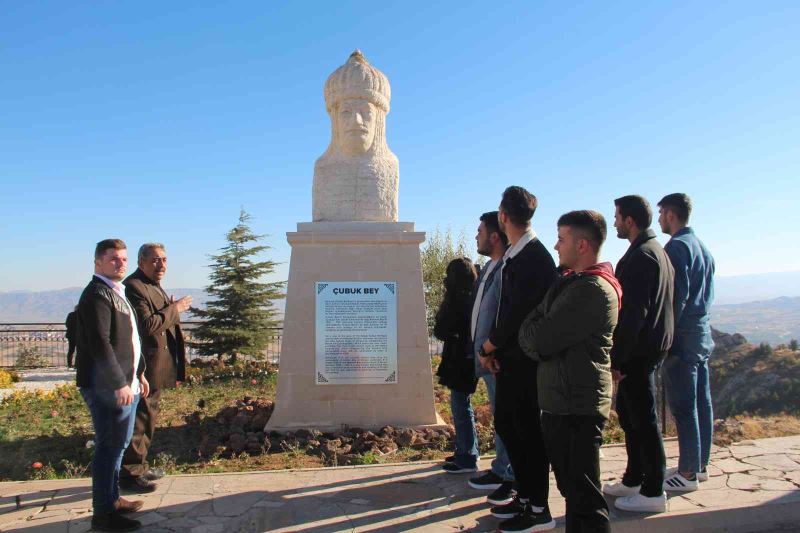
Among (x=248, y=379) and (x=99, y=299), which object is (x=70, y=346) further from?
(x=248, y=379)

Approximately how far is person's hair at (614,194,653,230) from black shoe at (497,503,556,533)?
1.82 m

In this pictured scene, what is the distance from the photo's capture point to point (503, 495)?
371cm

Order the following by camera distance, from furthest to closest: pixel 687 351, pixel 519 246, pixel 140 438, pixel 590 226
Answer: pixel 140 438 → pixel 687 351 → pixel 519 246 → pixel 590 226

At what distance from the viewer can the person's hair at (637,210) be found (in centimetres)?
371

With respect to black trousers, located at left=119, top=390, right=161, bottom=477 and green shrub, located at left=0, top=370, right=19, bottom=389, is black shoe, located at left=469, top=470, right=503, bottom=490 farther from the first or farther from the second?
green shrub, located at left=0, top=370, right=19, bottom=389

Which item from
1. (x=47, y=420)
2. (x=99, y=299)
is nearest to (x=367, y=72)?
(x=99, y=299)

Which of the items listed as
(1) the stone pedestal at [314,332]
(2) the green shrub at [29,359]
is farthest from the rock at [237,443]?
(2) the green shrub at [29,359]

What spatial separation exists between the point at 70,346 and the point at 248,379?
6461 millimetres

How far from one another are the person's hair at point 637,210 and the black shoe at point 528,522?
1820mm

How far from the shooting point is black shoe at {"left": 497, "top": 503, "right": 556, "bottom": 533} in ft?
10.7

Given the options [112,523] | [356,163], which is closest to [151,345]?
[112,523]

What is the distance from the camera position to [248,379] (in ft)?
32.3

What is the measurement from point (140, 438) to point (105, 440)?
87 cm

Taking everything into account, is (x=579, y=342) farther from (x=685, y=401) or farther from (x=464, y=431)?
(x=464, y=431)
